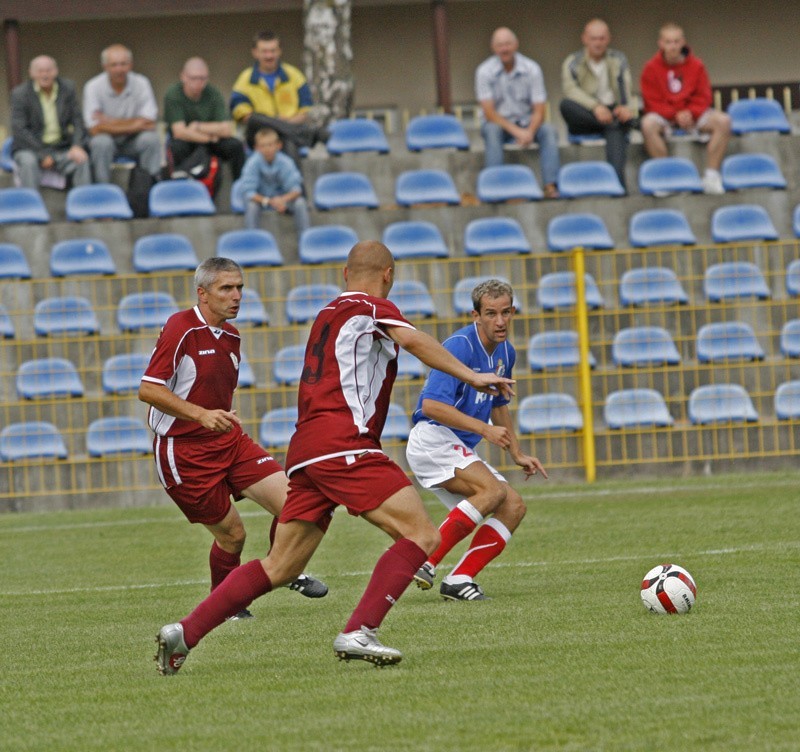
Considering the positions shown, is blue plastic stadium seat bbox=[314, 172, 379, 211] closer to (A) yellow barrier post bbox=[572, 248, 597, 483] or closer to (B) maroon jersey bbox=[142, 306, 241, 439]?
(A) yellow barrier post bbox=[572, 248, 597, 483]

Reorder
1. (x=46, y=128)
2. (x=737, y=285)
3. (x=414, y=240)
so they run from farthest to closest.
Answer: (x=46, y=128) < (x=414, y=240) < (x=737, y=285)

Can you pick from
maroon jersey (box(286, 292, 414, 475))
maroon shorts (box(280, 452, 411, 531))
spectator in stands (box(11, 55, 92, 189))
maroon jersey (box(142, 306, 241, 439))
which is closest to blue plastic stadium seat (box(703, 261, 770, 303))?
spectator in stands (box(11, 55, 92, 189))

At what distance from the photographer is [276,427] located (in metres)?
14.5

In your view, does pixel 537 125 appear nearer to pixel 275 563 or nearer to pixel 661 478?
pixel 661 478

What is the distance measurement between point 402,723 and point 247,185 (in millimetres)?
11741

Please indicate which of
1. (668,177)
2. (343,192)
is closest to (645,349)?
(668,177)

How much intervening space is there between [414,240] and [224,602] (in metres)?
10.4

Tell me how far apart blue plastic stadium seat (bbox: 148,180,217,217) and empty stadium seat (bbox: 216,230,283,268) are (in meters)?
0.82

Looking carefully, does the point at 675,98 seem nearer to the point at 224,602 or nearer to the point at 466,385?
the point at 466,385

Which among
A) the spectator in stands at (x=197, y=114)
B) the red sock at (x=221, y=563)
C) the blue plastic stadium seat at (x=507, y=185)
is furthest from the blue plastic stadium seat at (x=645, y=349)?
the red sock at (x=221, y=563)

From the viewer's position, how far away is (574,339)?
14.8 metres

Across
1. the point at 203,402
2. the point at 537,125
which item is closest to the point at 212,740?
the point at 203,402

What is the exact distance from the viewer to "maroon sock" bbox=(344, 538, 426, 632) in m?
5.79

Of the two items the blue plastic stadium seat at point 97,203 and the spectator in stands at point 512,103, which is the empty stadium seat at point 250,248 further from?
the spectator in stands at point 512,103
